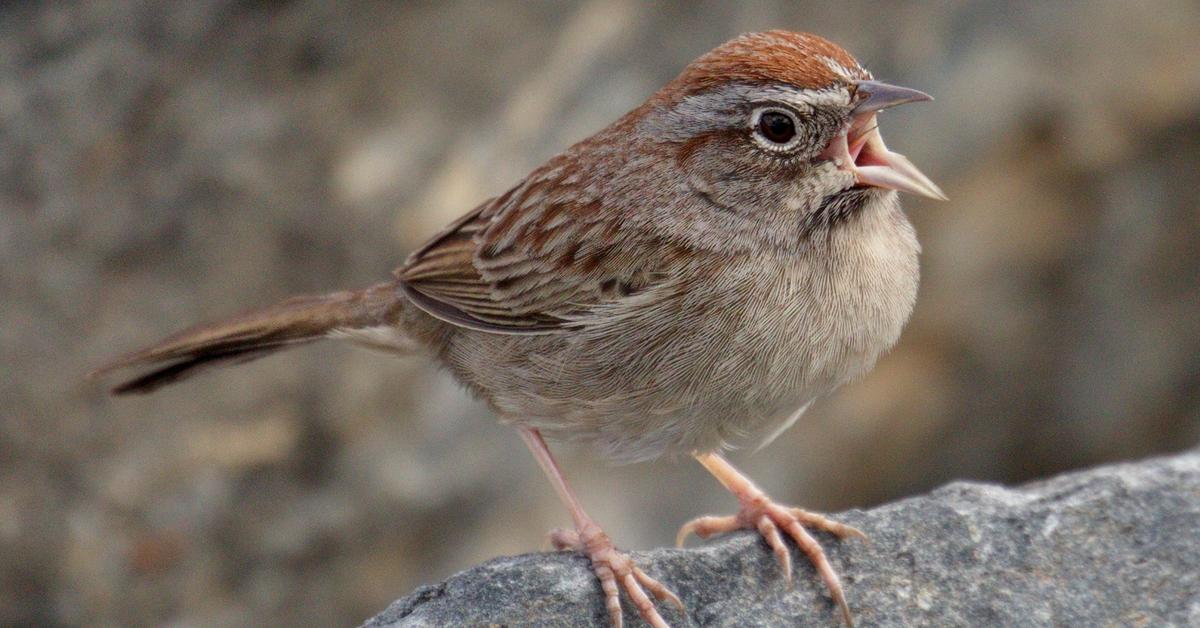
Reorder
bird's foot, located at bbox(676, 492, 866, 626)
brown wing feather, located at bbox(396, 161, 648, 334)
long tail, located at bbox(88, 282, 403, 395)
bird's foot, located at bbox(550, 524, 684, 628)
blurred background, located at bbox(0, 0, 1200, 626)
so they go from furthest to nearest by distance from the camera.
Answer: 1. blurred background, located at bbox(0, 0, 1200, 626)
2. long tail, located at bbox(88, 282, 403, 395)
3. brown wing feather, located at bbox(396, 161, 648, 334)
4. bird's foot, located at bbox(676, 492, 866, 626)
5. bird's foot, located at bbox(550, 524, 684, 628)

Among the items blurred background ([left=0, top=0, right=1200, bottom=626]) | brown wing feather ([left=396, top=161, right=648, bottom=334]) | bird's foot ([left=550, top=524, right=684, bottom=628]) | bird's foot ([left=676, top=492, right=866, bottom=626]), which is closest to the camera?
bird's foot ([left=550, top=524, right=684, bottom=628])

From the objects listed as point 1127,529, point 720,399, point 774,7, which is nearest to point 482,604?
point 720,399

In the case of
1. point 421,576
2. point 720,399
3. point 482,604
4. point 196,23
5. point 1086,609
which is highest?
point 196,23

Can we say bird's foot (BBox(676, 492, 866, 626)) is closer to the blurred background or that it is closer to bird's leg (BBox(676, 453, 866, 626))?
bird's leg (BBox(676, 453, 866, 626))

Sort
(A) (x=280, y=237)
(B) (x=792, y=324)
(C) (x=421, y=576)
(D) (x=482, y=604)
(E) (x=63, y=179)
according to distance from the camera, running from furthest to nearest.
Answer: (C) (x=421, y=576), (A) (x=280, y=237), (E) (x=63, y=179), (B) (x=792, y=324), (D) (x=482, y=604)

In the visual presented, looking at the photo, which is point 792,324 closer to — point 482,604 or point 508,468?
point 482,604

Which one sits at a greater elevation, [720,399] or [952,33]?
[952,33]

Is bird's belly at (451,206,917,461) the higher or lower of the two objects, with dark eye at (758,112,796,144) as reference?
lower

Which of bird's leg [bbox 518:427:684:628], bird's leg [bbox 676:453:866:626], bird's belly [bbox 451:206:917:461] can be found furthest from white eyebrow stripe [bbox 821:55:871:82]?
bird's leg [bbox 518:427:684:628]
